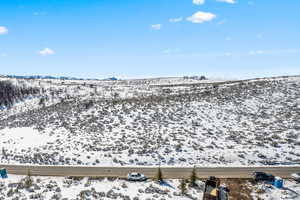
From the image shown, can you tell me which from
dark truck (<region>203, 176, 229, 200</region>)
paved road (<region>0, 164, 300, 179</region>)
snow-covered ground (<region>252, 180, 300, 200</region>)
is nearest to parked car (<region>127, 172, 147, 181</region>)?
paved road (<region>0, 164, 300, 179</region>)

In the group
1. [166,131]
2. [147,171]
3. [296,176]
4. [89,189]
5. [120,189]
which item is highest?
[166,131]

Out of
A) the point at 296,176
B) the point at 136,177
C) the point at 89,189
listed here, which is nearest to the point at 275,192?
the point at 296,176

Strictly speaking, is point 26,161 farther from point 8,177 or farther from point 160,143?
point 160,143

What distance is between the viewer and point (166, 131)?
43312 mm

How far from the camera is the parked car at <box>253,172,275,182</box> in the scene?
2851cm

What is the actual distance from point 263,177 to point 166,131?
1775 cm

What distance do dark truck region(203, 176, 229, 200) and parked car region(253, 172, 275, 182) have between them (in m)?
4.49

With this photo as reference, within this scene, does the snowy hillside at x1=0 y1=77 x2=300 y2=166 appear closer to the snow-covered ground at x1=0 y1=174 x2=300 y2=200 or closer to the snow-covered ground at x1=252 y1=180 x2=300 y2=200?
the snow-covered ground at x1=0 y1=174 x2=300 y2=200

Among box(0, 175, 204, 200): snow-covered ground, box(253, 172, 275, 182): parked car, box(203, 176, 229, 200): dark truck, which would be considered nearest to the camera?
box(203, 176, 229, 200): dark truck

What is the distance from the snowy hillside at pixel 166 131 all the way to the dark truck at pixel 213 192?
25.8 ft

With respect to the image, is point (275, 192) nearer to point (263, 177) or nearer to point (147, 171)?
point (263, 177)

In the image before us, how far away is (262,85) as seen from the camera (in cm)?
6950

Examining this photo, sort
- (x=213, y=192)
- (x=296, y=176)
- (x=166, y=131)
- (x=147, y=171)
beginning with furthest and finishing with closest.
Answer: (x=166, y=131)
(x=147, y=171)
(x=296, y=176)
(x=213, y=192)

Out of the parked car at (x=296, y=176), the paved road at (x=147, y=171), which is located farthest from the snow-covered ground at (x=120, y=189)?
the paved road at (x=147, y=171)
